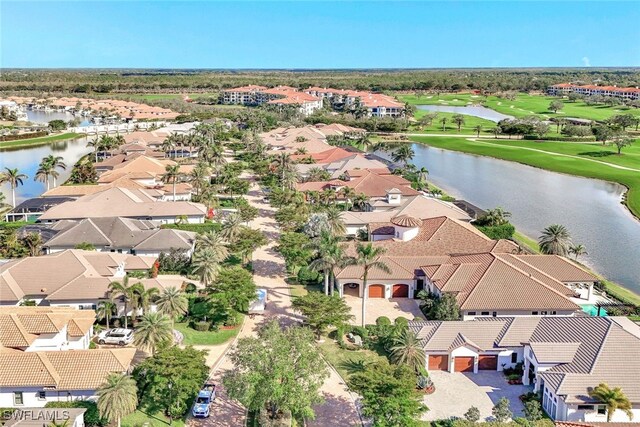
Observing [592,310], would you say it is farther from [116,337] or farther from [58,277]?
[58,277]

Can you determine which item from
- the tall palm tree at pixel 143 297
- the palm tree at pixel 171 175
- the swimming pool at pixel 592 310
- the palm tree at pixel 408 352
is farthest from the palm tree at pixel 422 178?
the tall palm tree at pixel 143 297

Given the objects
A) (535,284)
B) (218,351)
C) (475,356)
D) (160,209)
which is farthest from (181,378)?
(160,209)

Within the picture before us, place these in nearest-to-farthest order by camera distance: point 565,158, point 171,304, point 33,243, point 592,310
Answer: point 171,304 → point 592,310 → point 33,243 → point 565,158

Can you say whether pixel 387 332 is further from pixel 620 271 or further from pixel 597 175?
pixel 597 175

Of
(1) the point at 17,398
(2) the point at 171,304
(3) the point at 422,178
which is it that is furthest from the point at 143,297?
(3) the point at 422,178

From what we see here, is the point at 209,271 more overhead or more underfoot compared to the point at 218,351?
more overhead

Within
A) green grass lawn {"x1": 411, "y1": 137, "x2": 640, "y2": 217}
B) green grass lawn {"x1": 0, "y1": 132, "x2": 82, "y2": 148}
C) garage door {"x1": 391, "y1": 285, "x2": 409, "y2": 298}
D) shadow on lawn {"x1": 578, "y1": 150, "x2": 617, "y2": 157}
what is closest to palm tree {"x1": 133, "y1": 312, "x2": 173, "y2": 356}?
garage door {"x1": 391, "y1": 285, "x2": 409, "y2": 298}
